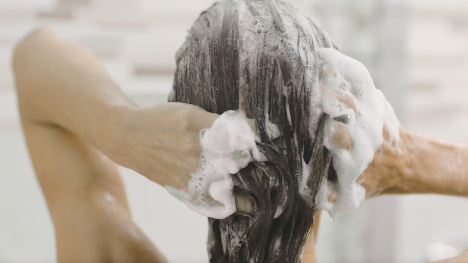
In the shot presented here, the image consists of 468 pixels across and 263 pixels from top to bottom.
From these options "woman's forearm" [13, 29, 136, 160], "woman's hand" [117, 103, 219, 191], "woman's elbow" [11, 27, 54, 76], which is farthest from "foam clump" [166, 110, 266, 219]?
"woman's elbow" [11, 27, 54, 76]

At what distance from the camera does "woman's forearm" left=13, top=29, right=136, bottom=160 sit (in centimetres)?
50

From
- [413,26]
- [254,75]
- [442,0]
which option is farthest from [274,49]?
[442,0]

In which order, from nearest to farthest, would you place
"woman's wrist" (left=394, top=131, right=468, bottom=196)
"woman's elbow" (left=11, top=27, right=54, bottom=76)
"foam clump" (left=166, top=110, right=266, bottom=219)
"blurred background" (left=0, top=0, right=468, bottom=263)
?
"foam clump" (left=166, top=110, right=266, bottom=219) → "woman's wrist" (left=394, top=131, right=468, bottom=196) → "woman's elbow" (left=11, top=27, right=54, bottom=76) → "blurred background" (left=0, top=0, right=468, bottom=263)

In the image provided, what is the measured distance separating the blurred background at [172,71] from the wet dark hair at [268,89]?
1.15 m

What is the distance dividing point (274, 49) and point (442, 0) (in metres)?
1.82

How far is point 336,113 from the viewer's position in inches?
16.8

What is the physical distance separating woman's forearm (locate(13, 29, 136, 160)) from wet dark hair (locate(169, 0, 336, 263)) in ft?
0.31

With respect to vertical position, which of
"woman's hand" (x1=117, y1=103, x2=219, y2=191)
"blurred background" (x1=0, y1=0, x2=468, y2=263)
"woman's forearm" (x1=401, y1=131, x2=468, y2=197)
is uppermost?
"woman's hand" (x1=117, y1=103, x2=219, y2=191)

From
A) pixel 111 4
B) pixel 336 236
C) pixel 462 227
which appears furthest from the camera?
pixel 462 227

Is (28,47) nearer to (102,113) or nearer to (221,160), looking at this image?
(102,113)

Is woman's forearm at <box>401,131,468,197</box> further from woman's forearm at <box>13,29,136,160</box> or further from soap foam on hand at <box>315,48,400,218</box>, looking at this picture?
woman's forearm at <box>13,29,136,160</box>

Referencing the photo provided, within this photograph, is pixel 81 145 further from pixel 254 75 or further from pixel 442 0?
pixel 442 0

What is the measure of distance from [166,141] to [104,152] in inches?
5.3

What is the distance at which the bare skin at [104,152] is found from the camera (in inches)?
17.1
